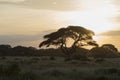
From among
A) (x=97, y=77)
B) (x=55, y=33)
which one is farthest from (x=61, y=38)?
(x=97, y=77)

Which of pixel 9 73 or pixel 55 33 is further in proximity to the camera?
pixel 55 33

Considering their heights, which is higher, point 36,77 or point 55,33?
point 55,33

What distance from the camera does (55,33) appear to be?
6988 cm

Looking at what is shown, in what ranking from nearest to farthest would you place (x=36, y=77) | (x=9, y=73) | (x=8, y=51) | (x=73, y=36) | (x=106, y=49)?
(x=36, y=77) → (x=9, y=73) → (x=73, y=36) → (x=106, y=49) → (x=8, y=51)

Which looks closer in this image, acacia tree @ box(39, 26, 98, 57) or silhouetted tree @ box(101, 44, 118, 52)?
acacia tree @ box(39, 26, 98, 57)

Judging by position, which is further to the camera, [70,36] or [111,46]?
[111,46]

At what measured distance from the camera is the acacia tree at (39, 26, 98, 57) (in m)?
68.7

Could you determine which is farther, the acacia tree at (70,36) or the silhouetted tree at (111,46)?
the silhouetted tree at (111,46)

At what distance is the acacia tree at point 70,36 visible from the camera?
68688 mm

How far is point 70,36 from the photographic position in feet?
227

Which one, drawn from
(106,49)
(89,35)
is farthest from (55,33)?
(106,49)

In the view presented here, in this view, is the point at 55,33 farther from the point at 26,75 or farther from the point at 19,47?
the point at 26,75

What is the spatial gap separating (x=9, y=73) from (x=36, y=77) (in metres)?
2.25

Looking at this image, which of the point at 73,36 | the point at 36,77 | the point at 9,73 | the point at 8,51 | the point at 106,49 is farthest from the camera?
the point at 8,51
